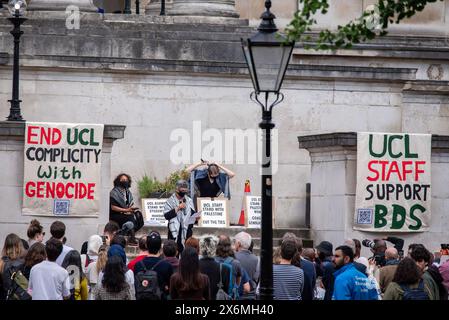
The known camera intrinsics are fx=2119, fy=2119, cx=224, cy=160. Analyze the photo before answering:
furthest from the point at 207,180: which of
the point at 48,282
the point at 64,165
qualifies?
the point at 48,282

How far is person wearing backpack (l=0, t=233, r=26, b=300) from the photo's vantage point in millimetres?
22536

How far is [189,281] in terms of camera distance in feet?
69.1

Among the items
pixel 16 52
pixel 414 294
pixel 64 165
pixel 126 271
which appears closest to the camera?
pixel 414 294

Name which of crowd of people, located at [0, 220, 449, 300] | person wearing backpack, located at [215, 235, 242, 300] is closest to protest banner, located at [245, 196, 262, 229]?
crowd of people, located at [0, 220, 449, 300]

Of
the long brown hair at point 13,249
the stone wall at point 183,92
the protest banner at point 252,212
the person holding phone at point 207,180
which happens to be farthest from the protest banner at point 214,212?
the long brown hair at point 13,249

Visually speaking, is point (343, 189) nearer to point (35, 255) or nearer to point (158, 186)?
point (158, 186)

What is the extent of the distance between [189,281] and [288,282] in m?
2.16

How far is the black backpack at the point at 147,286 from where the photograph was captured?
72.1 ft

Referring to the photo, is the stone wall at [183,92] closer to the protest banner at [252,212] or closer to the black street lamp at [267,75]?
the protest banner at [252,212]

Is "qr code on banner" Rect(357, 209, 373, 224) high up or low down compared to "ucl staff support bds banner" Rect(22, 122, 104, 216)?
down

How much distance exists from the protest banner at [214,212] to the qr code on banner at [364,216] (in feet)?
11.0

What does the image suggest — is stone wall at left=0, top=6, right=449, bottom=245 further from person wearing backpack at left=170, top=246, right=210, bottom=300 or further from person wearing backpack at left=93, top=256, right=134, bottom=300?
person wearing backpack at left=170, top=246, right=210, bottom=300
